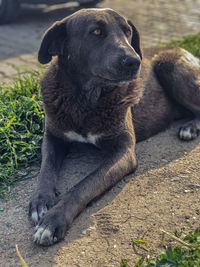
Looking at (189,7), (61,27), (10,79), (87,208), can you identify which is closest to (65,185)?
(87,208)

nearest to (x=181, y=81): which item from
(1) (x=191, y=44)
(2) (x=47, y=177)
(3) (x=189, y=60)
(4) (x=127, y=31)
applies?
(3) (x=189, y=60)

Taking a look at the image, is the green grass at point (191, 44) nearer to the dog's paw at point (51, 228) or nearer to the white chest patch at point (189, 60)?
the white chest patch at point (189, 60)

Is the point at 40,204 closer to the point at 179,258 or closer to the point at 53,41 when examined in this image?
the point at 179,258

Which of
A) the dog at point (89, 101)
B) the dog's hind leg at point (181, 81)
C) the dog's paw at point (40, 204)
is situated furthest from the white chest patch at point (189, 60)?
the dog's paw at point (40, 204)

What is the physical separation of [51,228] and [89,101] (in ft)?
4.30

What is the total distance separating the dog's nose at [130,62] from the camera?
10.4 feet

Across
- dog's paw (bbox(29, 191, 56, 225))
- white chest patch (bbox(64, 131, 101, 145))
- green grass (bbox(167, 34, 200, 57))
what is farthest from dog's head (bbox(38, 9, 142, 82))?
green grass (bbox(167, 34, 200, 57))

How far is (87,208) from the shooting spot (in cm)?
315

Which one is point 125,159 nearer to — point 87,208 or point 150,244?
point 87,208

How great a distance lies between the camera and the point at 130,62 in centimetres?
317

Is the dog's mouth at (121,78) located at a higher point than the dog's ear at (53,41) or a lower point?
lower

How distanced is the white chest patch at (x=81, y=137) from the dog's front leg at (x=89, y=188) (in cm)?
9

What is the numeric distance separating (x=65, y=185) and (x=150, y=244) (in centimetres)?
104

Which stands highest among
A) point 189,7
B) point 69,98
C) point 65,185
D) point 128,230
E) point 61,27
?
point 61,27
